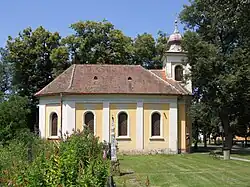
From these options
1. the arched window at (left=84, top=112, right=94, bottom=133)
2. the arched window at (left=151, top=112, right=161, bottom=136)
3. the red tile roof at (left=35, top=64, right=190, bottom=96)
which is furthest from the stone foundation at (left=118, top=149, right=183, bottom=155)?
the red tile roof at (left=35, top=64, right=190, bottom=96)

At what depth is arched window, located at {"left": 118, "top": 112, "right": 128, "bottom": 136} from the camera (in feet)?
119

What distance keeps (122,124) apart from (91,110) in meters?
2.99

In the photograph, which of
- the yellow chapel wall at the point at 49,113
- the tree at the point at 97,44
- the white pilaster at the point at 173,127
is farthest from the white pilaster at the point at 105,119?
the tree at the point at 97,44

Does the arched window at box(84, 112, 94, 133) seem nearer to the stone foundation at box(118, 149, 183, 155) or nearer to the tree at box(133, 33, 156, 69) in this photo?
the stone foundation at box(118, 149, 183, 155)

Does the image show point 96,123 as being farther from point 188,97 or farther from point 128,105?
point 188,97

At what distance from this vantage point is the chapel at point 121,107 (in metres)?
35.9

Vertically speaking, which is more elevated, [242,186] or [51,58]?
[51,58]

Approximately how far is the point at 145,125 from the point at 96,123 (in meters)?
4.29

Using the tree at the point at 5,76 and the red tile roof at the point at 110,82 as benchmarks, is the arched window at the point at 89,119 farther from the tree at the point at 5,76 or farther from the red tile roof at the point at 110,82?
the tree at the point at 5,76

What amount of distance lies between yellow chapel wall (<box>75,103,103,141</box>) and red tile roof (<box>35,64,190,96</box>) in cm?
118

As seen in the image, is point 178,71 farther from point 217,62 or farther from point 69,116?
point 69,116

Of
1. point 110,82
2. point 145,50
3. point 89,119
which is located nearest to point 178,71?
point 110,82

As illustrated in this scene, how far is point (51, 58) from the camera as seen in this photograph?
4741 centimetres

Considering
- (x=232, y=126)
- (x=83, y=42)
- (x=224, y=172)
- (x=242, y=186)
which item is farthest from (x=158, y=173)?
(x=83, y=42)
